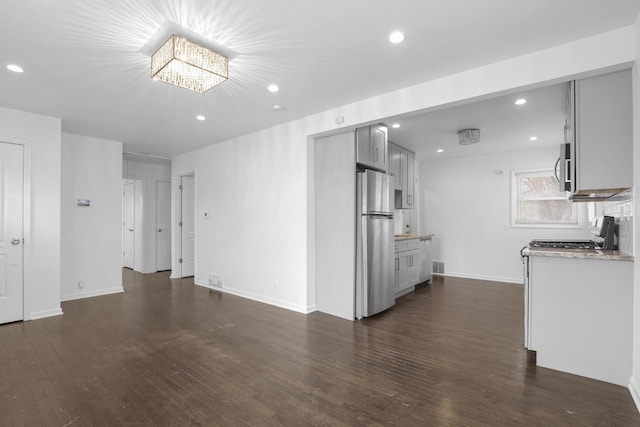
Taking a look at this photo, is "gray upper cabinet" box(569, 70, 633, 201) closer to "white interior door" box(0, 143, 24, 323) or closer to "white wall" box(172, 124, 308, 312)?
"white wall" box(172, 124, 308, 312)

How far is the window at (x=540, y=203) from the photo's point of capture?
5.88 metres

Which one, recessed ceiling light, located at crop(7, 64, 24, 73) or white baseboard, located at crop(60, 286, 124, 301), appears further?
white baseboard, located at crop(60, 286, 124, 301)

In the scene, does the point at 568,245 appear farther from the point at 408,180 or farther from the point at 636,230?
the point at 408,180

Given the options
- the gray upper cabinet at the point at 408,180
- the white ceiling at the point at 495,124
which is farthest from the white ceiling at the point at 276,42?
the gray upper cabinet at the point at 408,180

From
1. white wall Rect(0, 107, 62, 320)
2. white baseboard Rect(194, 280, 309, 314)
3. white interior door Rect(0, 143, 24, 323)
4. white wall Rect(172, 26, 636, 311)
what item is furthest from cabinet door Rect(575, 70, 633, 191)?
white interior door Rect(0, 143, 24, 323)

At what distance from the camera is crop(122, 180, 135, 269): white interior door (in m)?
7.94

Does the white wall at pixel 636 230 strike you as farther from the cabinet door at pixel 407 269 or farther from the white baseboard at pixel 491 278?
the white baseboard at pixel 491 278

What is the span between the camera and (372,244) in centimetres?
409

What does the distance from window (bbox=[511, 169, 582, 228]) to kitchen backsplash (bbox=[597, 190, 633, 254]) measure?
9.77 feet

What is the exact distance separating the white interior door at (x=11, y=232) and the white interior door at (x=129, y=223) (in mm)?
3962

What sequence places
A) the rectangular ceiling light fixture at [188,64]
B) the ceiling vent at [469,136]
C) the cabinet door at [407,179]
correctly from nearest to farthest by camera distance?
the rectangular ceiling light fixture at [188,64] < the ceiling vent at [469,136] < the cabinet door at [407,179]

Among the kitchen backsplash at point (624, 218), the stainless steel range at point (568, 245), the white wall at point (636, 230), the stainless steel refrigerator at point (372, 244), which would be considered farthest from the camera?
the stainless steel refrigerator at point (372, 244)

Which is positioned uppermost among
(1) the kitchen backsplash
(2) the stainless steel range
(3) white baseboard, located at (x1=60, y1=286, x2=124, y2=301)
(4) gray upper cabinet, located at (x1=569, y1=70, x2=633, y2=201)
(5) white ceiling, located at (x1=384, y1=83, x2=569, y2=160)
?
(5) white ceiling, located at (x1=384, y1=83, x2=569, y2=160)

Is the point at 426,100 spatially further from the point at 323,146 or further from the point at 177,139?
the point at 177,139
